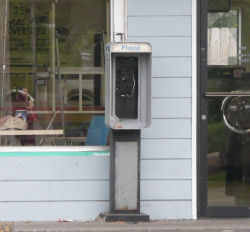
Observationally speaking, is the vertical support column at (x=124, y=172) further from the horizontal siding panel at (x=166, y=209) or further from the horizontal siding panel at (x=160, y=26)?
the horizontal siding panel at (x=160, y=26)

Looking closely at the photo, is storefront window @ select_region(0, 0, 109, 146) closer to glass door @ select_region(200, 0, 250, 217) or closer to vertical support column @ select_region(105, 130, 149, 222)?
vertical support column @ select_region(105, 130, 149, 222)

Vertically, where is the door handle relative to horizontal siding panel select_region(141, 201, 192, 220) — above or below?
above

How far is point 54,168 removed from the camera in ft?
24.2

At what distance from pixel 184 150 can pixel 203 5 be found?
4.95 ft

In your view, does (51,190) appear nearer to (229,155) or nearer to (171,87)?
(171,87)

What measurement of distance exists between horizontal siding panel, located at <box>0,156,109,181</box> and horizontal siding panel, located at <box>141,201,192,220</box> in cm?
53

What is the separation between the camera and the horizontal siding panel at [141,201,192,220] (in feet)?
24.4

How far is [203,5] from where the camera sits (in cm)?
739

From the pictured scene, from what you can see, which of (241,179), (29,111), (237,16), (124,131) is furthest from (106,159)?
(237,16)

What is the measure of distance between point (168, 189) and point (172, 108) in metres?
0.84

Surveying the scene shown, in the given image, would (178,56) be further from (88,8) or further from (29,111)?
(29,111)

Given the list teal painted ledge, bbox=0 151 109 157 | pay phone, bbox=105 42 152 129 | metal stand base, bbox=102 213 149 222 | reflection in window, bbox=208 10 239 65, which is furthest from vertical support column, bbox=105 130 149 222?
reflection in window, bbox=208 10 239 65

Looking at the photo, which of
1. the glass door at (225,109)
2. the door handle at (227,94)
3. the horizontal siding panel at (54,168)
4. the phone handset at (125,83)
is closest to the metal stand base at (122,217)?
the horizontal siding panel at (54,168)

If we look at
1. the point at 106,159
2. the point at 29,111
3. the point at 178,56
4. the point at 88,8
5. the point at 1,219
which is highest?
the point at 88,8
